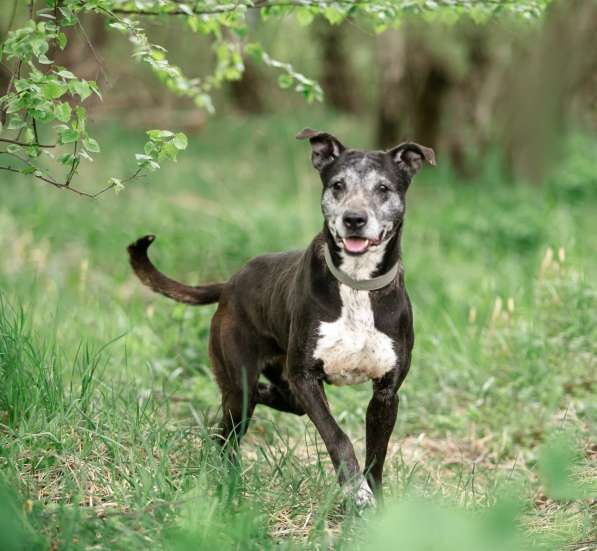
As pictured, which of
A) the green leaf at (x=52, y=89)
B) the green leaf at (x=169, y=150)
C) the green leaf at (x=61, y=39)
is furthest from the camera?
the green leaf at (x=169, y=150)

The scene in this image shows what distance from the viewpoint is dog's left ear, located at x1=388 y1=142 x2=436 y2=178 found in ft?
15.0

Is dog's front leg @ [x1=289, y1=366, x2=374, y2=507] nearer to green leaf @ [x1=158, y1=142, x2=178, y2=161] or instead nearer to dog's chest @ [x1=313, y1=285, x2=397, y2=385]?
dog's chest @ [x1=313, y1=285, x2=397, y2=385]

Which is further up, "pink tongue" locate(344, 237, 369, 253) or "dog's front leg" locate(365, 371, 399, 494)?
"pink tongue" locate(344, 237, 369, 253)

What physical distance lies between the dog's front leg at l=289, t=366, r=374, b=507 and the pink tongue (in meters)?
0.63

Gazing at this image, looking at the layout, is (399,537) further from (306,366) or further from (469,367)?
(469,367)

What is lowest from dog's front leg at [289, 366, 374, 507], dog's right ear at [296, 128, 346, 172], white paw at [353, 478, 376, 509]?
white paw at [353, 478, 376, 509]

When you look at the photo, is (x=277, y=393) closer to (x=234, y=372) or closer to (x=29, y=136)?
(x=234, y=372)

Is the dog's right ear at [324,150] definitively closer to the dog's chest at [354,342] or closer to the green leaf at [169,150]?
the dog's chest at [354,342]

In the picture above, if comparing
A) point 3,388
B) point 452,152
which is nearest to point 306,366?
point 3,388

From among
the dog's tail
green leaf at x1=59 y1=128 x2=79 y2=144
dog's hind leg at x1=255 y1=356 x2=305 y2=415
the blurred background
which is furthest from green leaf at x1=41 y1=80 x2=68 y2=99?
dog's hind leg at x1=255 y1=356 x2=305 y2=415

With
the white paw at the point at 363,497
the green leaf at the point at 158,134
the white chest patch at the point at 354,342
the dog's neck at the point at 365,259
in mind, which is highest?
the green leaf at the point at 158,134

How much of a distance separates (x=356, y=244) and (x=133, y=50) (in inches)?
62.2

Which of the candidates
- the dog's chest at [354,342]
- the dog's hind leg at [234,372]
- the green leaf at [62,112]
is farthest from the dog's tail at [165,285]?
the green leaf at [62,112]

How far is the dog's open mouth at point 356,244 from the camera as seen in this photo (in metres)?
4.18
